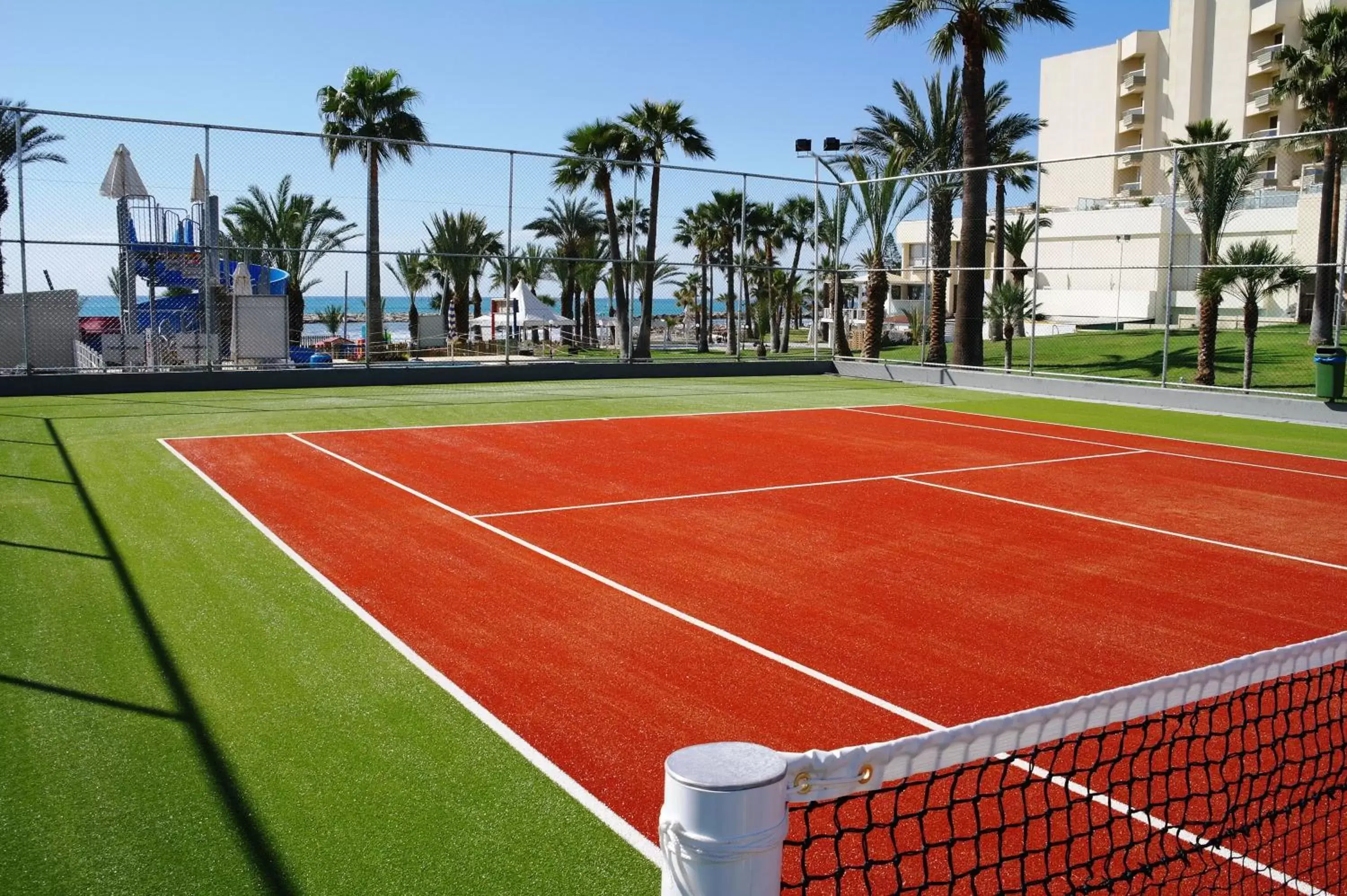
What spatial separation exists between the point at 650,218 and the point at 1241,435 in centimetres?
2045

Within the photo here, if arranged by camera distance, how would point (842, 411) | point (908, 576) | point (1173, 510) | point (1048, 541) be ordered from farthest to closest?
point (842, 411)
point (1173, 510)
point (1048, 541)
point (908, 576)

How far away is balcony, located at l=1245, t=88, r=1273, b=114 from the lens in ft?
205

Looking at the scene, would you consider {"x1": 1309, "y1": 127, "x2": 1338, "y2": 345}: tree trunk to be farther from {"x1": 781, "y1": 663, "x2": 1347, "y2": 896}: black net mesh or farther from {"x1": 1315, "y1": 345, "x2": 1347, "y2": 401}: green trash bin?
{"x1": 781, "y1": 663, "x2": 1347, "y2": 896}: black net mesh

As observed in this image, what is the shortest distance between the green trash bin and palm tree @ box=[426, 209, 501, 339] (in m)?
15.7

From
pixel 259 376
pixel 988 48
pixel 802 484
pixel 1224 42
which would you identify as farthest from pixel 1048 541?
pixel 1224 42

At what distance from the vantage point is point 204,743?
528 cm

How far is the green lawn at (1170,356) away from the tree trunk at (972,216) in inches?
105

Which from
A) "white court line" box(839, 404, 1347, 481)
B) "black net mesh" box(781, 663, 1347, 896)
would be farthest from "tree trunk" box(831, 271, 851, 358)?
"black net mesh" box(781, 663, 1347, 896)

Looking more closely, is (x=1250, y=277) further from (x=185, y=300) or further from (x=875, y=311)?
(x=185, y=300)

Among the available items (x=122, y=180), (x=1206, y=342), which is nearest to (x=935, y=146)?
(x=1206, y=342)

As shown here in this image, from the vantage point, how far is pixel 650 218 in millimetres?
34969

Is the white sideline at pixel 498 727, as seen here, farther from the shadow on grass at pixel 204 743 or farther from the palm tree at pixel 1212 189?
the palm tree at pixel 1212 189

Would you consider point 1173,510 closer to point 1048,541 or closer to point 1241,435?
point 1048,541

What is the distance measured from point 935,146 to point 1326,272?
→ 41.8ft
